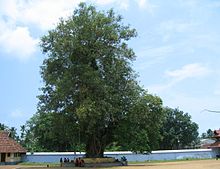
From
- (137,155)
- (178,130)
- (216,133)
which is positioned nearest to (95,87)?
(137,155)

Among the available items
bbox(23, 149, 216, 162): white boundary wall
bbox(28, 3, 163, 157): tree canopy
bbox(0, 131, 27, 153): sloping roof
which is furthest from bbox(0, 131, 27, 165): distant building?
bbox(28, 3, 163, 157): tree canopy

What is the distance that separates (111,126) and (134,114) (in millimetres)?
3984

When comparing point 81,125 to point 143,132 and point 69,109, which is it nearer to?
point 69,109

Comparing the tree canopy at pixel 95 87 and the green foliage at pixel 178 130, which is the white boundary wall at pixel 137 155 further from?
the green foliage at pixel 178 130

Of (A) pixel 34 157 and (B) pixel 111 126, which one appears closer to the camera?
(B) pixel 111 126

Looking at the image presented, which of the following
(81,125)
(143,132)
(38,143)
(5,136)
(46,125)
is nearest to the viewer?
(81,125)

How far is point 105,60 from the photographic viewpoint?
172 feet

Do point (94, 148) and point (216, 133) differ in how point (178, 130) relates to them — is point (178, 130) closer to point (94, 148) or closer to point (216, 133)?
point (216, 133)

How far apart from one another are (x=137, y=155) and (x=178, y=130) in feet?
114

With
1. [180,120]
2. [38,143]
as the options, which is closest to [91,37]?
[38,143]

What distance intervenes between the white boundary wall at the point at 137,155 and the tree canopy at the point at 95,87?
15205 millimetres

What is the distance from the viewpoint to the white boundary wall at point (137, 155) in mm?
70562

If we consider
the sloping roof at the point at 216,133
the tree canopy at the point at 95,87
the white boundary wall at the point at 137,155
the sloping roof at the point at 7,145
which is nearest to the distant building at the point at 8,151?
the sloping roof at the point at 7,145

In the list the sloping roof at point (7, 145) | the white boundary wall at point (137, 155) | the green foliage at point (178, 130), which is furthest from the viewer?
the green foliage at point (178, 130)
